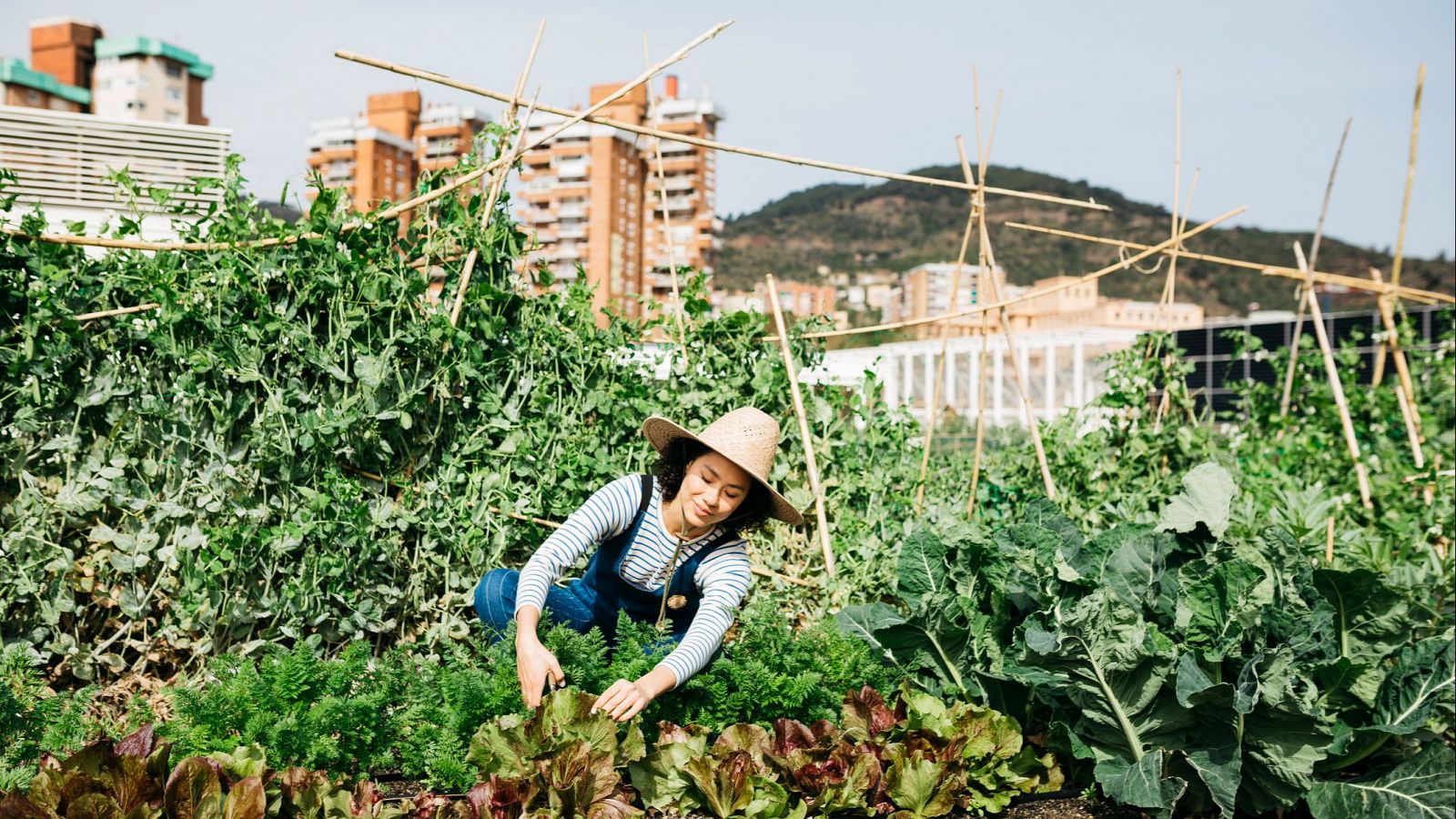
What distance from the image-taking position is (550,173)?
57.1 m

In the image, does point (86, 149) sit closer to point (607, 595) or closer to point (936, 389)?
point (936, 389)

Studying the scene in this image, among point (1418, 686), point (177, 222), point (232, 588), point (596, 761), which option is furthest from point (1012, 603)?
point (177, 222)

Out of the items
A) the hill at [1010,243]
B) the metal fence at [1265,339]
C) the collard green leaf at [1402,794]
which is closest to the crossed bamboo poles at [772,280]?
the collard green leaf at [1402,794]

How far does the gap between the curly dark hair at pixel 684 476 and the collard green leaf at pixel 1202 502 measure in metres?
1.03

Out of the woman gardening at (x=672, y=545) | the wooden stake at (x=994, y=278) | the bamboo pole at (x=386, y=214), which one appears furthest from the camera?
the wooden stake at (x=994, y=278)

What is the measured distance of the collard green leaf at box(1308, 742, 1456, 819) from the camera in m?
2.39

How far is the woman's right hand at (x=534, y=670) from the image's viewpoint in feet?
7.06

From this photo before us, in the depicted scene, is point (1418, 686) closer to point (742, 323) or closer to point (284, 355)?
point (742, 323)

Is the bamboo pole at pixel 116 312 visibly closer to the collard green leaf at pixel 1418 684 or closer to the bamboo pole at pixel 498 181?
the bamboo pole at pixel 498 181

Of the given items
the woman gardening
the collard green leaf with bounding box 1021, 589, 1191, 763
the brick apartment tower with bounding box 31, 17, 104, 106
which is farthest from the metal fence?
the brick apartment tower with bounding box 31, 17, 104, 106

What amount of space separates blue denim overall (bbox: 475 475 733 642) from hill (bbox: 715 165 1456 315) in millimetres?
42965

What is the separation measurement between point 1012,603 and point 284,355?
2.23 m

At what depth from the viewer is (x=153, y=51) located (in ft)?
206

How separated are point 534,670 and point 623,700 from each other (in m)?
0.20
